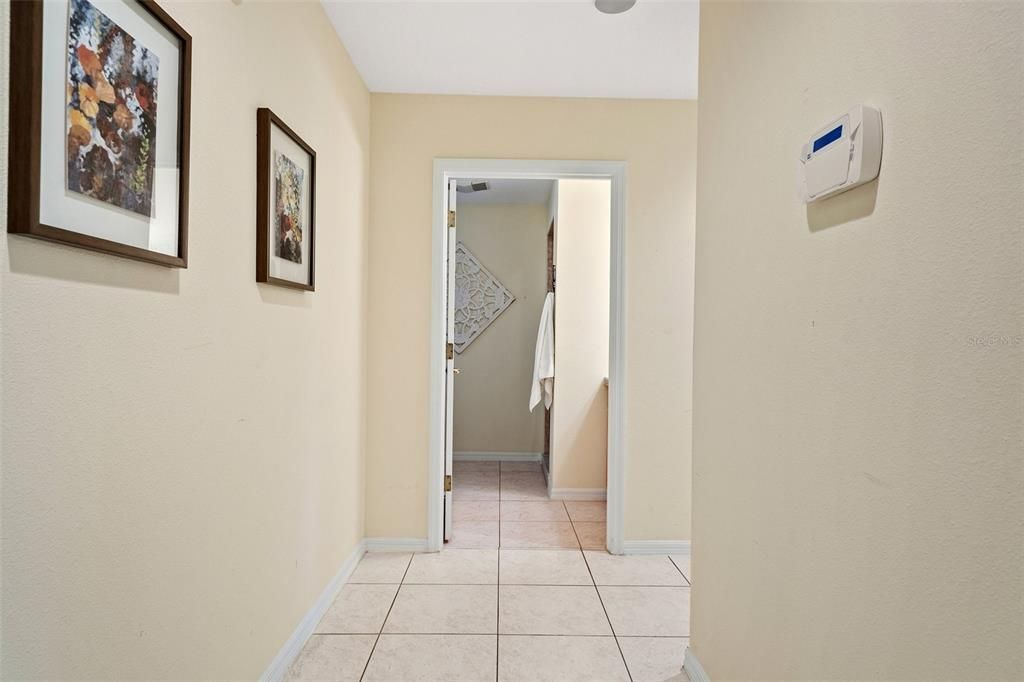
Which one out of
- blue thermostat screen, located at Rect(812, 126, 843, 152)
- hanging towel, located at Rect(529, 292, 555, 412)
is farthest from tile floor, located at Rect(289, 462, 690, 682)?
blue thermostat screen, located at Rect(812, 126, 843, 152)

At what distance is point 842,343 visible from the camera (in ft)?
3.39

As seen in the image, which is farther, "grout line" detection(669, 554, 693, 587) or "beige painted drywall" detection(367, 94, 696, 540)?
"beige painted drywall" detection(367, 94, 696, 540)

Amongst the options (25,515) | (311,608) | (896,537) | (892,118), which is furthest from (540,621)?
(892,118)

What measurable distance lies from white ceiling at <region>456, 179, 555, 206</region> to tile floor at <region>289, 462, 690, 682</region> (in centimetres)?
265

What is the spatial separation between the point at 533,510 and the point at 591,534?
56 centimetres

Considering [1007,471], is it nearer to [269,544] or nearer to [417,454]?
[269,544]

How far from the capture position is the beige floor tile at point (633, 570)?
2701 mm

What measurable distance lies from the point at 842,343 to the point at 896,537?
0.34 m

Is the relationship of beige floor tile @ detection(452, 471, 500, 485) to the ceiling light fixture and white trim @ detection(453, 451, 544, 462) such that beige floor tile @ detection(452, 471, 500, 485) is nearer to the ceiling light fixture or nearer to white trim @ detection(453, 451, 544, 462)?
white trim @ detection(453, 451, 544, 462)

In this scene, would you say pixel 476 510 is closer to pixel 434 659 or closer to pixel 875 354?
pixel 434 659

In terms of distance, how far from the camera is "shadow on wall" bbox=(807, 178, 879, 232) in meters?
0.96

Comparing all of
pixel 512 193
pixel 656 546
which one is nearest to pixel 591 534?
pixel 656 546

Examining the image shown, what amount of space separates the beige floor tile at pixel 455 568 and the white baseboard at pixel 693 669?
0.90 metres

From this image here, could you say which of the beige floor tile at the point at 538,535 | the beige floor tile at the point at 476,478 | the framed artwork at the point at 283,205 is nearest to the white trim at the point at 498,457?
the beige floor tile at the point at 476,478
